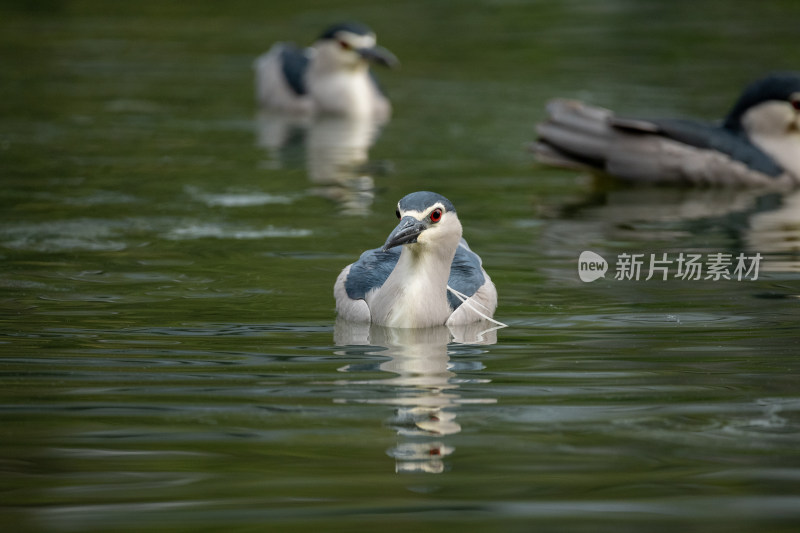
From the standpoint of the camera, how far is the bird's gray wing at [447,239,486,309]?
8.72 m

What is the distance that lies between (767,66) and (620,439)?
14.8 metres

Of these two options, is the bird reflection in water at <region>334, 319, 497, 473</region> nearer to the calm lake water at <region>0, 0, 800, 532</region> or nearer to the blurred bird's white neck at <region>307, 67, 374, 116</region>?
the calm lake water at <region>0, 0, 800, 532</region>

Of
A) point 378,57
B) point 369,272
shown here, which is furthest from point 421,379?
point 378,57

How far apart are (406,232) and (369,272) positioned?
867 mm

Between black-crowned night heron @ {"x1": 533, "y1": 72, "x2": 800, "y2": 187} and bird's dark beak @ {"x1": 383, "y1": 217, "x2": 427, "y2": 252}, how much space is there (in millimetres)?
6034

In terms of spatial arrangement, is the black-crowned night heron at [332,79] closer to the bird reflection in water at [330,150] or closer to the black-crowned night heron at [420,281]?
the bird reflection in water at [330,150]

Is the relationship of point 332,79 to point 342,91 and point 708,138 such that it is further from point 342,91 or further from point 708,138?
point 708,138

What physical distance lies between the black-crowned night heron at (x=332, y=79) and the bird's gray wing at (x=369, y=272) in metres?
9.83

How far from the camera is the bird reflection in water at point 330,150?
1345 cm

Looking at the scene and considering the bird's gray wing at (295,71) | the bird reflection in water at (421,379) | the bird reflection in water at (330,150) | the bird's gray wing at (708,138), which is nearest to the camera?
the bird reflection in water at (421,379)

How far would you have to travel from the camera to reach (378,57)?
18.7m

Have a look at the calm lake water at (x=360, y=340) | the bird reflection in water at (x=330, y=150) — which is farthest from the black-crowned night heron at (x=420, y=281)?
the bird reflection in water at (x=330, y=150)

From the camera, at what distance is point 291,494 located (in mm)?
5652

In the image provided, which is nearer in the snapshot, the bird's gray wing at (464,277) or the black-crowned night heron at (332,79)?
the bird's gray wing at (464,277)
